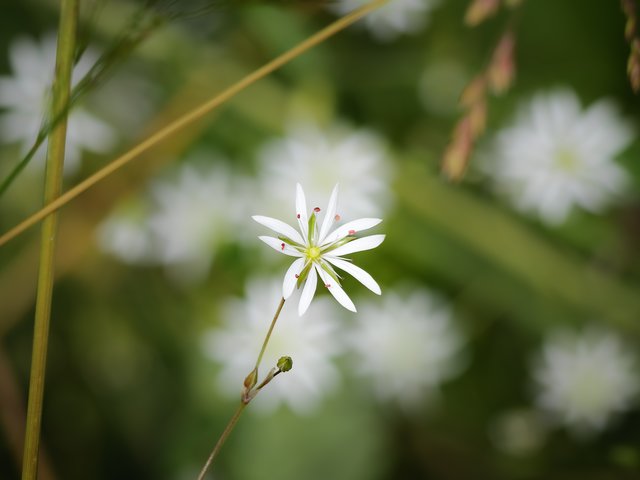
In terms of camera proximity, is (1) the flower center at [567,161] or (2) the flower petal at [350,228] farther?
(1) the flower center at [567,161]

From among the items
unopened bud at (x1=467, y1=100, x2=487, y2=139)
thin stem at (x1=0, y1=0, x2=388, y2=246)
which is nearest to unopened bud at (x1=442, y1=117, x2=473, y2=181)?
unopened bud at (x1=467, y1=100, x2=487, y2=139)

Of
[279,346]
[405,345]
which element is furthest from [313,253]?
Answer: [405,345]

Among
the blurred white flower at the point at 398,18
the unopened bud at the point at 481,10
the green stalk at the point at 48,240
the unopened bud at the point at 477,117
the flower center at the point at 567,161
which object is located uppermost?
the blurred white flower at the point at 398,18

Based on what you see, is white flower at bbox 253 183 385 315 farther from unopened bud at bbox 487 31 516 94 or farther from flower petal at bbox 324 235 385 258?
unopened bud at bbox 487 31 516 94

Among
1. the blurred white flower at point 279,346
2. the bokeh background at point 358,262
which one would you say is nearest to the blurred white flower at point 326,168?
the bokeh background at point 358,262

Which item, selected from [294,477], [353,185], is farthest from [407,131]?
[294,477]

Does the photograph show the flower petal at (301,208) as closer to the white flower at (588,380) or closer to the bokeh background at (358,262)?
the bokeh background at (358,262)

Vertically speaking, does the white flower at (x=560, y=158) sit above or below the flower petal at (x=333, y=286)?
above
